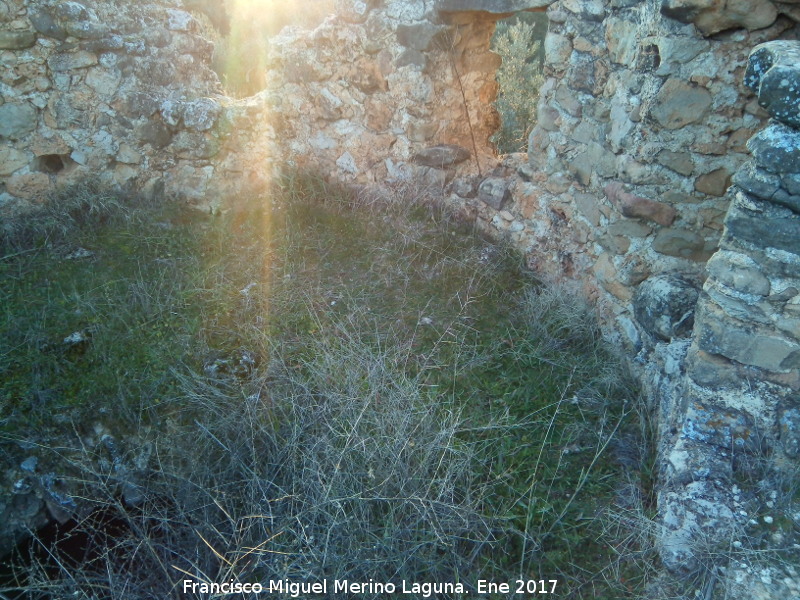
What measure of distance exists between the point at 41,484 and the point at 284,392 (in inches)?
40.2

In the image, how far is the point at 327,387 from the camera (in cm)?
Result: 251

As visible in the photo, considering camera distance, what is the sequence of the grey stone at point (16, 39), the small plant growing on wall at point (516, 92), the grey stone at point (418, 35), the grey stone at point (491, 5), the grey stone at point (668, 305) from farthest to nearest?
the small plant growing on wall at point (516, 92) < the grey stone at point (16, 39) < the grey stone at point (418, 35) < the grey stone at point (491, 5) < the grey stone at point (668, 305)

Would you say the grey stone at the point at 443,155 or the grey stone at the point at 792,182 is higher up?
the grey stone at the point at 792,182

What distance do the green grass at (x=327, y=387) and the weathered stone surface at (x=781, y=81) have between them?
4.00 feet

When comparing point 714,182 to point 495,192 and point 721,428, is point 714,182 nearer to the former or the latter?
point 721,428

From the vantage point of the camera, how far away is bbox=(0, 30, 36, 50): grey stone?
3539 millimetres

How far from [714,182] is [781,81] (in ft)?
2.25

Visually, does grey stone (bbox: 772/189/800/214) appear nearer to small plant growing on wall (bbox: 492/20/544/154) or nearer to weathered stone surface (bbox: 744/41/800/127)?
weathered stone surface (bbox: 744/41/800/127)

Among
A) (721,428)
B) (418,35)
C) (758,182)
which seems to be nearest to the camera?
(758,182)

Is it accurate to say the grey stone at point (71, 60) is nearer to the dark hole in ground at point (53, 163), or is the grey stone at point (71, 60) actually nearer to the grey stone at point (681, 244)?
the dark hole in ground at point (53, 163)

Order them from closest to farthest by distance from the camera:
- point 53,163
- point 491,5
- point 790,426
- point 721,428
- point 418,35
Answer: point 790,426 < point 721,428 < point 491,5 < point 418,35 < point 53,163

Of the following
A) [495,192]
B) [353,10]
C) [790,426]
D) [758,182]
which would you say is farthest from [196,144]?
[790,426]

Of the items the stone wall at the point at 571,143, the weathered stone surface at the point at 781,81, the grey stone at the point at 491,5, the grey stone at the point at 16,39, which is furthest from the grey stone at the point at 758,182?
the grey stone at the point at 16,39

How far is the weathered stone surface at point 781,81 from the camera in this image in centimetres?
171
